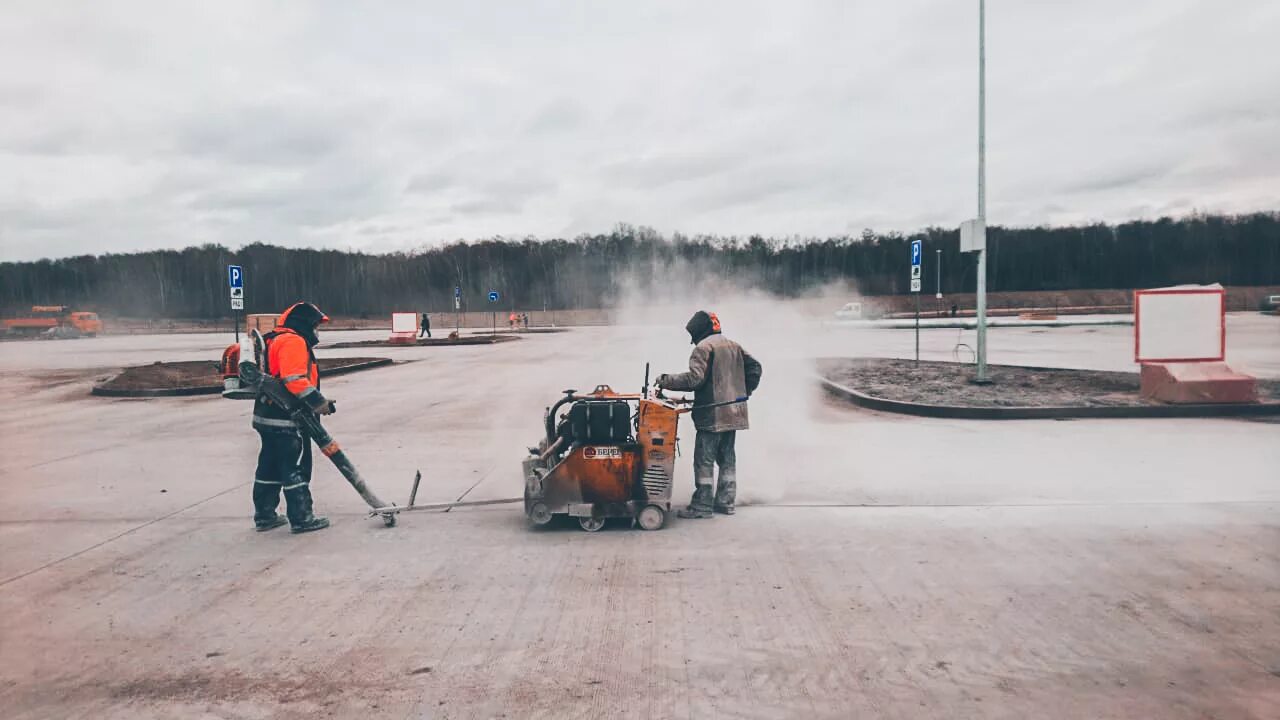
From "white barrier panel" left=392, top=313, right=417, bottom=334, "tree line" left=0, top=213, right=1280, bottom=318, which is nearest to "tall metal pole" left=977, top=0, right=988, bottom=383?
"white barrier panel" left=392, top=313, right=417, bottom=334

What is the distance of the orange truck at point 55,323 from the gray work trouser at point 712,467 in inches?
2892

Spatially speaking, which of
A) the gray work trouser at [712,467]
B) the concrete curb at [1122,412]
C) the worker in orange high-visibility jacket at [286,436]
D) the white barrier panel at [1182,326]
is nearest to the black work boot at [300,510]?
the worker in orange high-visibility jacket at [286,436]

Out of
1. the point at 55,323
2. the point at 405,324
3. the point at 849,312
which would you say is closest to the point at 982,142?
the point at 405,324

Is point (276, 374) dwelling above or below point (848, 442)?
above

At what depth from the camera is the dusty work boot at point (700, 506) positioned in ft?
21.7

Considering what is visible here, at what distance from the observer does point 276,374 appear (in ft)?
20.3

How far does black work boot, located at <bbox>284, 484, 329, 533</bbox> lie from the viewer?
6.27 metres

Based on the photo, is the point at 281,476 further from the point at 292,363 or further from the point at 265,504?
the point at 292,363

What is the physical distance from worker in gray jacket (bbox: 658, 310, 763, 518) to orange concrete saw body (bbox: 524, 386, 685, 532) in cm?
46

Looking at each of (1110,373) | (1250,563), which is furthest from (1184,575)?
(1110,373)

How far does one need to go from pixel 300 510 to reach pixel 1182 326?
1351 cm

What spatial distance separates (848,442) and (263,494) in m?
6.75

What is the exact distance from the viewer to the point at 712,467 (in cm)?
671

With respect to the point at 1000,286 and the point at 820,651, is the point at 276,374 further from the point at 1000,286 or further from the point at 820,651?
the point at 1000,286
